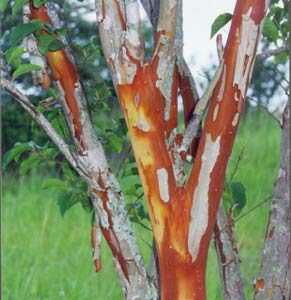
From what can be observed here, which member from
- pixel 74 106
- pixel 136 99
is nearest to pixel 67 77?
pixel 74 106

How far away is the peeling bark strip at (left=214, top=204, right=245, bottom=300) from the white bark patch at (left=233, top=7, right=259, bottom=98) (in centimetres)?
28

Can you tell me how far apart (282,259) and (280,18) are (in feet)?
1.50

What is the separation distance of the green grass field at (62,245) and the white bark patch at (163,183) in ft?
3.09

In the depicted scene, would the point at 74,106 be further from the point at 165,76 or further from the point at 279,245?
the point at 279,245

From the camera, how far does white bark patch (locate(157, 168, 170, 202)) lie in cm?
109

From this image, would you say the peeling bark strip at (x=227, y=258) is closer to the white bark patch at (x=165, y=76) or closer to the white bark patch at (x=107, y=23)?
the white bark patch at (x=165, y=76)

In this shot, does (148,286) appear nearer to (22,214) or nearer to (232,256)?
(232,256)

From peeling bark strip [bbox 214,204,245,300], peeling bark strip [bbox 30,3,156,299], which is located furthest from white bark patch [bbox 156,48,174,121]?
peeling bark strip [bbox 214,204,245,300]

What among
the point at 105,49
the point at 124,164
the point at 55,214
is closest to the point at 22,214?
the point at 55,214

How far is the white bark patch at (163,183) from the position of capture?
1086 mm

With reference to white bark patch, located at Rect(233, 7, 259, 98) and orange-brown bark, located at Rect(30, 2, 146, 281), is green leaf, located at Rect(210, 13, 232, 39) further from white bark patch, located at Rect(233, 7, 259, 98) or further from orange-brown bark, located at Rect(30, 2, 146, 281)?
orange-brown bark, located at Rect(30, 2, 146, 281)

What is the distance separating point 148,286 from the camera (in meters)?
1.18

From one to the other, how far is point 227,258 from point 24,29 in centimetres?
49

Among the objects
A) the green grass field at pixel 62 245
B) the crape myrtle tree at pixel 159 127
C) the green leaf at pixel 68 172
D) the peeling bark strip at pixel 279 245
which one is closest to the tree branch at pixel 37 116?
the crape myrtle tree at pixel 159 127
